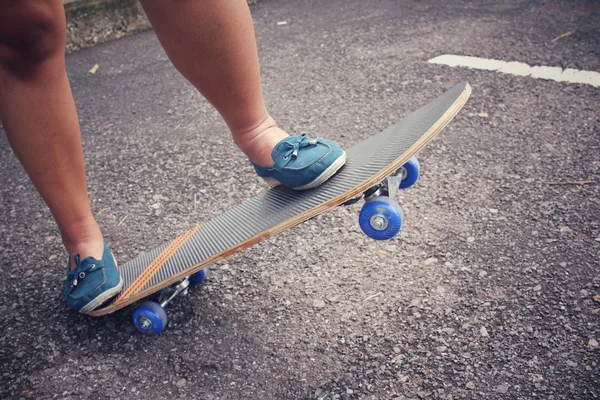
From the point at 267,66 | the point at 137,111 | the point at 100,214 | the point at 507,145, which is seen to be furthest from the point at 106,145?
the point at 507,145

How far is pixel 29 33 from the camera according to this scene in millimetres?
1491

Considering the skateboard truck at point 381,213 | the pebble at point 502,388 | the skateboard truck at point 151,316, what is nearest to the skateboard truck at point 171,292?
the skateboard truck at point 151,316

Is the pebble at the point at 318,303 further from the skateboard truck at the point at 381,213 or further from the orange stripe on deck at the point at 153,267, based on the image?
the orange stripe on deck at the point at 153,267

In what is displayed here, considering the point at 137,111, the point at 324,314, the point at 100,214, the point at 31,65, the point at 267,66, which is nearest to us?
the point at 31,65

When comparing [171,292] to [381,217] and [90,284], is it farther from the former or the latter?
[381,217]

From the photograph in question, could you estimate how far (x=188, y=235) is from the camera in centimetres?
189

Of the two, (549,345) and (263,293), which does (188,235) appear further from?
(549,345)

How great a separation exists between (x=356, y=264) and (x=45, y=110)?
1096mm

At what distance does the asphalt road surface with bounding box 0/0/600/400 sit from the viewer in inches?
58.7

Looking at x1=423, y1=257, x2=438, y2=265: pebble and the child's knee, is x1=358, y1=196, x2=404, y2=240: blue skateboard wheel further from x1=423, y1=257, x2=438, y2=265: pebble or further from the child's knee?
the child's knee

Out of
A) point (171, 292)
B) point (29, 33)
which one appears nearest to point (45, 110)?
point (29, 33)

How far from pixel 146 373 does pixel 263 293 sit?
17.6 inches

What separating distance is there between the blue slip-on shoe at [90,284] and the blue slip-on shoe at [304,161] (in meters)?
0.62

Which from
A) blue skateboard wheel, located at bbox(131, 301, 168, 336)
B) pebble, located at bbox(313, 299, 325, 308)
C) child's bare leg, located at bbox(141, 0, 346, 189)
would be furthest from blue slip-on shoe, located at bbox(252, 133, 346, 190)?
blue skateboard wheel, located at bbox(131, 301, 168, 336)
